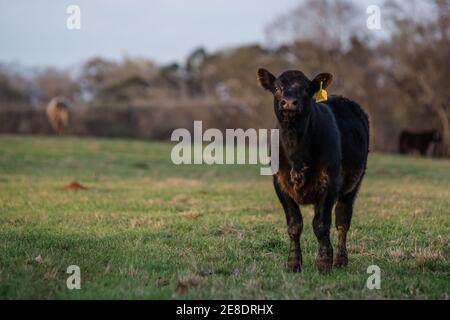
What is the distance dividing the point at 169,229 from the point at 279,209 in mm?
3187

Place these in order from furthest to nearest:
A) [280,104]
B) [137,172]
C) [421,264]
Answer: [137,172]
[421,264]
[280,104]

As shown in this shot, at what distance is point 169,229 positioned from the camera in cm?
905

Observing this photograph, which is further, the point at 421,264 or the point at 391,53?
the point at 391,53

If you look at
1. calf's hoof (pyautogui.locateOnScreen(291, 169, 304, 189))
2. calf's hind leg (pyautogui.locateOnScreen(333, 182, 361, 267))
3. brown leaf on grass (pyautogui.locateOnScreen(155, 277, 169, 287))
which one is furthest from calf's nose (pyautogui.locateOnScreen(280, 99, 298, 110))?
brown leaf on grass (pyautogui.locateOnScreen(155, 277, 169, 287))

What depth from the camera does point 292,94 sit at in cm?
644

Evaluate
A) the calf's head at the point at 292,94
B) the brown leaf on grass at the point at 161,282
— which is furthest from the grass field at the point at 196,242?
the calf's head at the point at 292,94

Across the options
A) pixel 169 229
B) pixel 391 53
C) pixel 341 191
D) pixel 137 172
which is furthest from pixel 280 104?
pixel 391 53

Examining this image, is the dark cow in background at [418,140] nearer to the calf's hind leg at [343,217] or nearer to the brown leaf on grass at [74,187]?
the brown leaf on grass at [74,187]

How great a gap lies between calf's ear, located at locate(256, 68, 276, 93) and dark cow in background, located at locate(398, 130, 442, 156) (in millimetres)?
35599

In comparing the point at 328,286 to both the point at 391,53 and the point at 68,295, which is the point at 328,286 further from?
the point at 391,53

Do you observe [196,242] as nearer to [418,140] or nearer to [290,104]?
[290,104]

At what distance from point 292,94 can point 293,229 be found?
1525mm

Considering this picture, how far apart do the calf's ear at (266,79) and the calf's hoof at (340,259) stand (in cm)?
206

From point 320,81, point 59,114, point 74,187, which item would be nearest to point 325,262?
point 320,81
